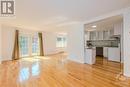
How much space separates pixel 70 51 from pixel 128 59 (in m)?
4.25

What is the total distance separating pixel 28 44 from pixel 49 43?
2.38 m

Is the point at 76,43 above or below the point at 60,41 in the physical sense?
below

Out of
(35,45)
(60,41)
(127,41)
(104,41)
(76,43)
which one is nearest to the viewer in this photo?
(127,41)

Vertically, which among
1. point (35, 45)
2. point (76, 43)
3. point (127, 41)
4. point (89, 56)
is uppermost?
point (127, 41)

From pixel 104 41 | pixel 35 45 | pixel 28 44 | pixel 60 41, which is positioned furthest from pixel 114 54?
pixel 60 41

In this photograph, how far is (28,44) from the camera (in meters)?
9.16

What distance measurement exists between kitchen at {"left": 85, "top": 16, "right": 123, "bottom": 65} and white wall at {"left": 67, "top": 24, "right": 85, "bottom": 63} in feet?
1.20

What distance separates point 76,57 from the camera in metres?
7.05

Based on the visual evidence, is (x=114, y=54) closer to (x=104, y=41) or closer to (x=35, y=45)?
(x=104, y=41)

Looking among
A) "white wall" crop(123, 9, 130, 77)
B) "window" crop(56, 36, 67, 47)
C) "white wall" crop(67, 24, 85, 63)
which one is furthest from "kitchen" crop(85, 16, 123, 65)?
"window" crop(56, 36, 67, 47)

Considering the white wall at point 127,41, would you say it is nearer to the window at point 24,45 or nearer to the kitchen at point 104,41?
the kitchen at point 104,41

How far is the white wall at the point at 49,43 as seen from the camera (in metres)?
10.6

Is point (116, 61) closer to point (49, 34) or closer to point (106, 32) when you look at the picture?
point (106, 32)

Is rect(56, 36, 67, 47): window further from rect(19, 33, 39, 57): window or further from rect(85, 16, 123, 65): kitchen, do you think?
rect(85, 16, 123, 65): kitchen
